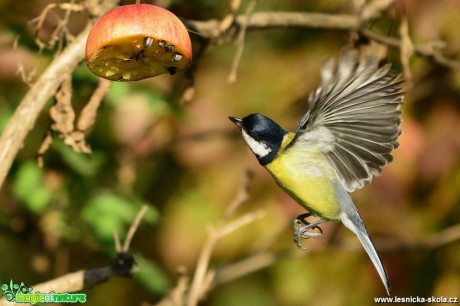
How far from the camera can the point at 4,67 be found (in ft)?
Result: 11.1

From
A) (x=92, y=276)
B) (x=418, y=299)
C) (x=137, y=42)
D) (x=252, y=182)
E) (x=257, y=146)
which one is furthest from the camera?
(x=252, y=182)

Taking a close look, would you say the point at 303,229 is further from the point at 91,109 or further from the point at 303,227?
the point at 91,109

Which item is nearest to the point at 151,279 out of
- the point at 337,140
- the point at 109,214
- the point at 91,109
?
the point at 109,214

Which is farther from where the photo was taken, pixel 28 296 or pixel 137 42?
pixel 28 296

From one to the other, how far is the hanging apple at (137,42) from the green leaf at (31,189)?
1025mm

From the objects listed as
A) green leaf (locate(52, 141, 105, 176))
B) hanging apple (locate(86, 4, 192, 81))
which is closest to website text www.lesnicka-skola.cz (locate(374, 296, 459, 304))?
green leaf (locate(52, 141, 105, 176))

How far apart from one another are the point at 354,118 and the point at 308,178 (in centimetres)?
24

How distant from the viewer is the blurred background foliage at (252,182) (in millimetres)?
3256

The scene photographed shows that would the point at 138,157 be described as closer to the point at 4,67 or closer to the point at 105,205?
the point at 105,205

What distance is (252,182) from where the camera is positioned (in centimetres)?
362

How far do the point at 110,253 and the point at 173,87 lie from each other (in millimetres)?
929

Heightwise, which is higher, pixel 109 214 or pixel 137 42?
pixel 109 214

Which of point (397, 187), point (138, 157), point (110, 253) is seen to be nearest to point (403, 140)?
point (397, 187)

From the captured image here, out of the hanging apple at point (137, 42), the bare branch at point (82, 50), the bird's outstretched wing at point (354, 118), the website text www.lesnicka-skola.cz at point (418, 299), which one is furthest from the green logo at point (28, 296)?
the website text www.lesnicka-skola.cz at point (418, 299)
